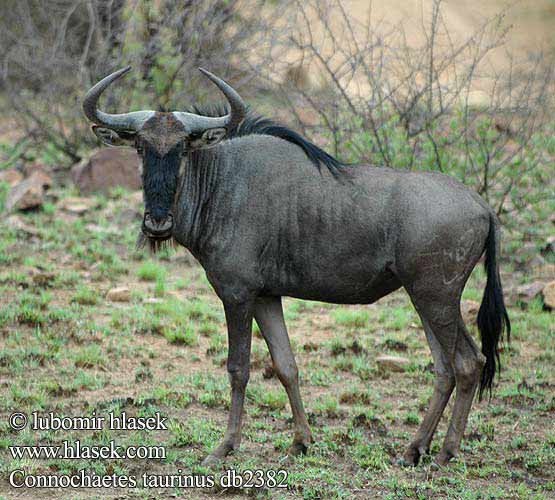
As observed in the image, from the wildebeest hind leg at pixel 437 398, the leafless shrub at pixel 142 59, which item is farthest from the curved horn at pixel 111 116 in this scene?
the leafless shrub at pixel 142 59

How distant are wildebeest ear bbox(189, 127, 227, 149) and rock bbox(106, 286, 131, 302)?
3.73 m

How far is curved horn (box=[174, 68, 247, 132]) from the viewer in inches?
223

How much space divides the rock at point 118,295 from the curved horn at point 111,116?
12.0 feet

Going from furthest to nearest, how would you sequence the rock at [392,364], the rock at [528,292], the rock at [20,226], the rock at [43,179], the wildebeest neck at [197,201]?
the rock at [43,179] < the rock at [20,226] < the rock at [528,292] < the rock at [392,364] < the wildebeest neck at [197,201]

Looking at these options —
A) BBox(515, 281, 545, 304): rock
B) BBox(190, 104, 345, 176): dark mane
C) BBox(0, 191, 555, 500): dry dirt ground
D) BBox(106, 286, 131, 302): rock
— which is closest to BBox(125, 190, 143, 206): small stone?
BBox(0, 191, 555, 500): dry dirt ground

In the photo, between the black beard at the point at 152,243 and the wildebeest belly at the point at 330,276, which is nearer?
the wildebeest belly at the point at 330,276

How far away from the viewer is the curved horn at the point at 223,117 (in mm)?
5656

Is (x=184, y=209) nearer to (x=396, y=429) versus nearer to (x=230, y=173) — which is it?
(x=230, y=173)

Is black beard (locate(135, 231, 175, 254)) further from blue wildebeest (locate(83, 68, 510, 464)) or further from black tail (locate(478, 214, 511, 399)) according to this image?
black tail (locate(478, 214, 511, 399))

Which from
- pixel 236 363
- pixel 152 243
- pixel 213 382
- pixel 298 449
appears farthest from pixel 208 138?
pixel 213 382

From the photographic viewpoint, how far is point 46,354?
7648 millimetres

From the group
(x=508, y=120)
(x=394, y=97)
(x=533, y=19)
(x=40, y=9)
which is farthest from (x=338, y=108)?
(x=533, y=19)

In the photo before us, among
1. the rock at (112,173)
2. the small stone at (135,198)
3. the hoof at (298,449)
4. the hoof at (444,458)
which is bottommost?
the hoof at (298,449)

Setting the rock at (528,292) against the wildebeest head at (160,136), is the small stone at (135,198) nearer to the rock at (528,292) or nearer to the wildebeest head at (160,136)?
the rock at (528,292)
